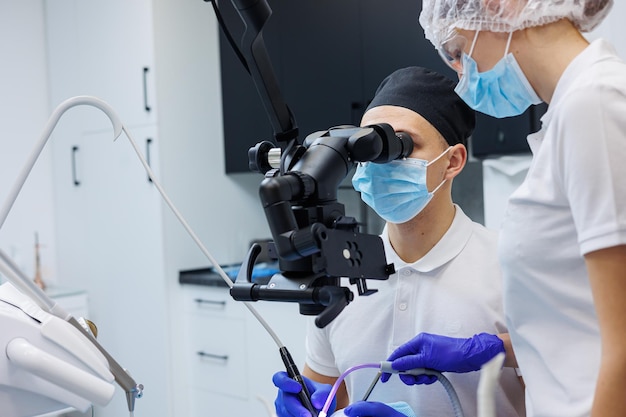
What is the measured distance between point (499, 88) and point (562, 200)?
10.1 inches

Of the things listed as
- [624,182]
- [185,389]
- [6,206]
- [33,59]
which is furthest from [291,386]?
[33,59]

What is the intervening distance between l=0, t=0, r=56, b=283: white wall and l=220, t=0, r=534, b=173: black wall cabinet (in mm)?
1040

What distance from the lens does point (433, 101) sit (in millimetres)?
1414

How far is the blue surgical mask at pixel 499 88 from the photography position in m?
1.02

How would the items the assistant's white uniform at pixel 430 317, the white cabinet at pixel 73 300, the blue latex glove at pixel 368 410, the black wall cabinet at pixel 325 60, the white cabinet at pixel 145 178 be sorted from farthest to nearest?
the white cabinet at pixel 73 300 < the white cabinet at pixel 145 178 < the black wall cabinet at pixel 325 60 < the assistant's white uniform at pixel 430 317 < the blue latex glove at pixel 368 410

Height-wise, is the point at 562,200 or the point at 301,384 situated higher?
the point at 562,200

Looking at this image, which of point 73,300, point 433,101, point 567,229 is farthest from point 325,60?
point 567,229

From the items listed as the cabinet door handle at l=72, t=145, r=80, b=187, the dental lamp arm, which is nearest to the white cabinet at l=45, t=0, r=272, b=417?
the cabinet door handle at l=72, t=145, r=80, b=187

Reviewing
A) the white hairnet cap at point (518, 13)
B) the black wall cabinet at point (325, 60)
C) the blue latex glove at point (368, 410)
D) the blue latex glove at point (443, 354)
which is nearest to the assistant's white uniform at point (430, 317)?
the blue latex glove at point (443, 354)

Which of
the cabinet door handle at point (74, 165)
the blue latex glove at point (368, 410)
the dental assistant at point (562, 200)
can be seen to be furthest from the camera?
the cabinet door handle at point (74, 165)

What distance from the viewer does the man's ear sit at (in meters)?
1.43

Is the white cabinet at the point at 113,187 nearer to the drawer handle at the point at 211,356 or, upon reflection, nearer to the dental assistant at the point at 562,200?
the drawer handle at the point at 211,356

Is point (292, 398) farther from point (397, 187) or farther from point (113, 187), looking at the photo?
point (113, 187)

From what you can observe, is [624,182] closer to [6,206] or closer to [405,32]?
[6,206]
